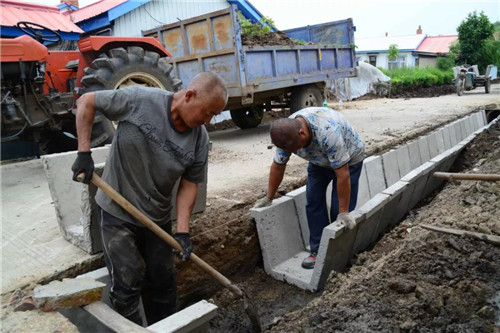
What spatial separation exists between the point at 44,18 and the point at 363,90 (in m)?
16.5

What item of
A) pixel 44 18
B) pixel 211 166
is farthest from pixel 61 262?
pixel 44 18

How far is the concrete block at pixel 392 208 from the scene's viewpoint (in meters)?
4.33

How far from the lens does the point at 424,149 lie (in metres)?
7.22

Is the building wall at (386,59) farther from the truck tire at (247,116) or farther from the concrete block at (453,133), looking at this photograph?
the concrete block at (453,133)

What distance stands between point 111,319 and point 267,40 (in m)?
7.40

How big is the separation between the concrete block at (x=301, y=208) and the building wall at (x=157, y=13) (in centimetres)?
767

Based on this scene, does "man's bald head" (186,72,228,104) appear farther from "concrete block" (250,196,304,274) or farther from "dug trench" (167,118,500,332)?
"concrete block" (250,196,304,274)

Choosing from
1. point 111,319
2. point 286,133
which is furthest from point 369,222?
point 111,319

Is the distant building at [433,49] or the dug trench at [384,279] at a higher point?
the distant building at [433,49]

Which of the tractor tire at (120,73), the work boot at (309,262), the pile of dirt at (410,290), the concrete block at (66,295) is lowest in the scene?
the work boot at (309,262)

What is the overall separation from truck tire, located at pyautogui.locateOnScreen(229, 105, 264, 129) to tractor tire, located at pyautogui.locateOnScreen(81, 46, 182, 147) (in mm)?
4394

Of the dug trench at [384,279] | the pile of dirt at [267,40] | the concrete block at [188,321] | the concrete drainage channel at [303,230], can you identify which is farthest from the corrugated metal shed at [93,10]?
the concrete block at [188,321]

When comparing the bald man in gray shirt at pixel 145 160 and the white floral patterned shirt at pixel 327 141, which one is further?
the white floral patterned shirt at pixel 327 141

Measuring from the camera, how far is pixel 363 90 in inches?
768
